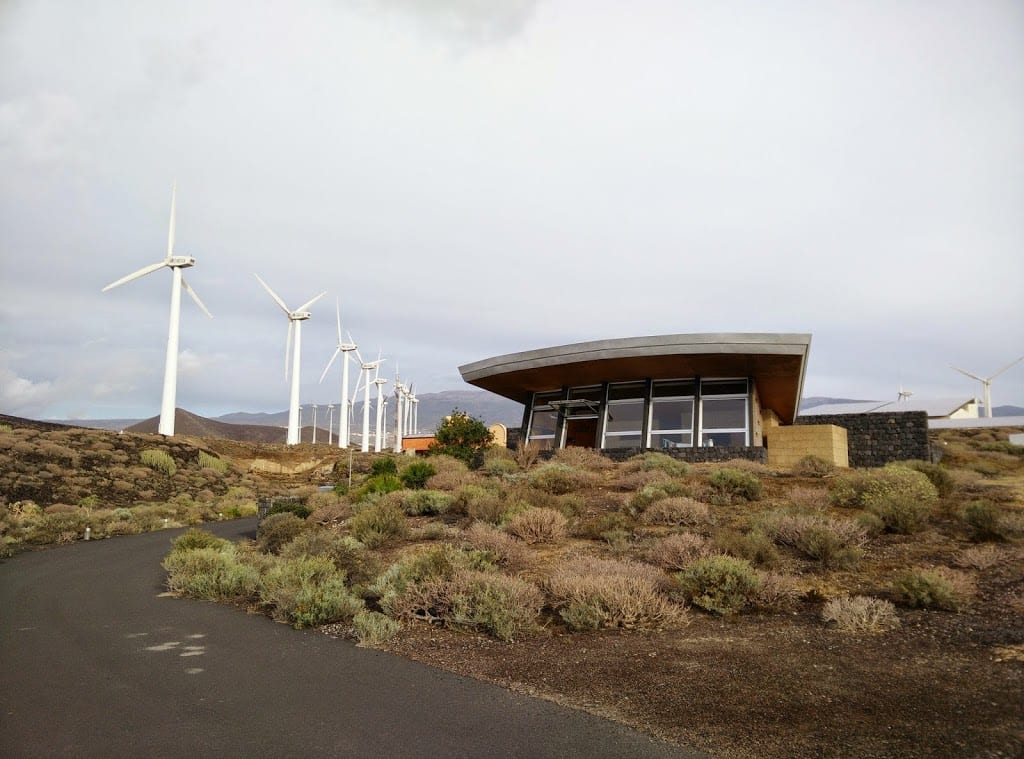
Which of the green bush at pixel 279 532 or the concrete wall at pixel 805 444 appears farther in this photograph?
the concrete wall at pixel 805 444

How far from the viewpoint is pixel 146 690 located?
21.3 feet

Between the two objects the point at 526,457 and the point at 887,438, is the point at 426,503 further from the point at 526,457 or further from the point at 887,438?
the point at 887,438

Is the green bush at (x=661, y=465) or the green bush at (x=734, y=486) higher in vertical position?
the green bush at (x=661, y=465)

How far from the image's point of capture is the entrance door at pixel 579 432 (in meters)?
29.6

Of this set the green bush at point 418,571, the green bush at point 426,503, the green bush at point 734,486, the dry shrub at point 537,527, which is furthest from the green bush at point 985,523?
the green bush at point 426,503

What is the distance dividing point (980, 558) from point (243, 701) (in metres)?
10.2

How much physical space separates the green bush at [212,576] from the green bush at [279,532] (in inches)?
66.4

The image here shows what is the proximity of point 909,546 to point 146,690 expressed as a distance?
38.0 ft

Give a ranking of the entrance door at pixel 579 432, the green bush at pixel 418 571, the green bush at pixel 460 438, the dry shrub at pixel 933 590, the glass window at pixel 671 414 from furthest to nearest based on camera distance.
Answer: the entrance door at pixel 579 432
the green bush at pixel 460 438
the glass window at pixel 671 414
the green bush at pixel 418 571
the dry shrub at pixel 933 590

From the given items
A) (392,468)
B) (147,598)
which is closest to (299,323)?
(392,468)

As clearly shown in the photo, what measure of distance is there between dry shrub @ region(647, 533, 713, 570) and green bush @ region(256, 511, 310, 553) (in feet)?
28.5

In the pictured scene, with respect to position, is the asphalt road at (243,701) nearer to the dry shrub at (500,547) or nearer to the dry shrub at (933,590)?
the dry shrub at (500,547)

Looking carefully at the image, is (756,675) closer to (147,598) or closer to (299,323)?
(147,598)

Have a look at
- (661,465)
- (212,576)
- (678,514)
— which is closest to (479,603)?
(212,576)
